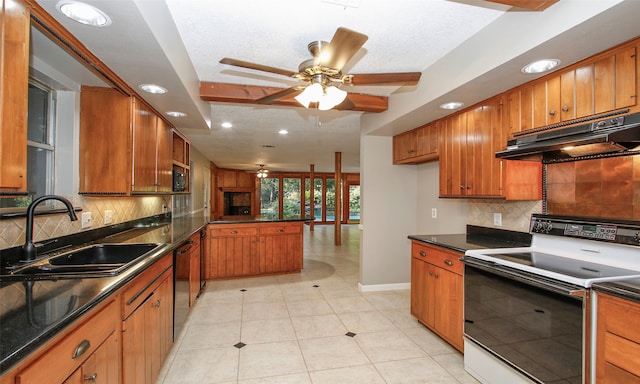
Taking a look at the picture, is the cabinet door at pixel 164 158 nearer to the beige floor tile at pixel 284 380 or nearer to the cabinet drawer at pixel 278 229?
the cabinet drawer at pixel 278 229

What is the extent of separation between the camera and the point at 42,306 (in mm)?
1068

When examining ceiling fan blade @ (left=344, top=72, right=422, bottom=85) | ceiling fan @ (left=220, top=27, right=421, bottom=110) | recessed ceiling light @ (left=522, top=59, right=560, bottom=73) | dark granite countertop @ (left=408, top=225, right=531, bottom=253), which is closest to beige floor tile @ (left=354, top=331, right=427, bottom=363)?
dark granite countertop @ (left=408, top=225, right=531, bottom=253)

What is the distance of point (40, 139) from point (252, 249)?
3008mm

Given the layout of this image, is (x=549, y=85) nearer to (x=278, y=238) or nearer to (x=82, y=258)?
(x=82, y=258)

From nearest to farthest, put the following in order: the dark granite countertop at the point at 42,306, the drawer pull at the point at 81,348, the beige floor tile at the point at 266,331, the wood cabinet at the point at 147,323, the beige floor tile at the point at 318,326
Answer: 1. the dark granite countertop at the point at 42,306
2. the drawer pull at the point at 81,348
3. the wood cabinet at the point at 147,323
4. the beige floor tile at the point at 266,331
5. the beige floor tile at the point at 318,326

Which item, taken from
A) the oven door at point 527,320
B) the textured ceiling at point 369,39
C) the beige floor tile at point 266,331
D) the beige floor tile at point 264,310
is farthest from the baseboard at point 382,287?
the textured ceiling at point 369,39

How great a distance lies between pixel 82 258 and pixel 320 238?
23.3 ft

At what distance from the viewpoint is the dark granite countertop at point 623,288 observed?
1280 mm

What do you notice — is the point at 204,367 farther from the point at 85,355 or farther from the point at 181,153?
the point at 181,153

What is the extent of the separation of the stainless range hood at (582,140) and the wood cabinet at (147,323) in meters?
2.46

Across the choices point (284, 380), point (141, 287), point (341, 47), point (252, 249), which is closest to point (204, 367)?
point (284, 380)

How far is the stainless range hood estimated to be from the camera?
147 centimetres

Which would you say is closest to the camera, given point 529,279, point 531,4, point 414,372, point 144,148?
point 531,4

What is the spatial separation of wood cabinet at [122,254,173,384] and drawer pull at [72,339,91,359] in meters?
0.33
